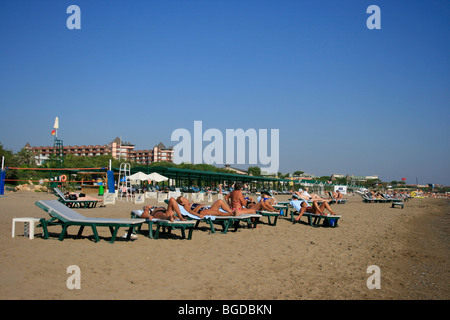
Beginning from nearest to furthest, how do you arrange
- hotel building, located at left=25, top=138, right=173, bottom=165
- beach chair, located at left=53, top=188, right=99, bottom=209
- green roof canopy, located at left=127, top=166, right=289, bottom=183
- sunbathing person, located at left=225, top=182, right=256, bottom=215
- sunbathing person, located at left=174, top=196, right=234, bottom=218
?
sunbathing person, located at left=174, top=196, right=234, bottom=218, sunbathing person, located at left=225, top=182, right=256, bottom=215, beach chair, located at left=53, top=188, right=99, bottom=209, green roof canopy, located at left=127, top=166, right=289, bottom=183, hotel building, located at left=25, top=138, right=173, bottom=165

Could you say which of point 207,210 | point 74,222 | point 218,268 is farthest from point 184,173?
point 218,268

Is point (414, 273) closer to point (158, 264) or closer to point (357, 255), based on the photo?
point (357, 255)

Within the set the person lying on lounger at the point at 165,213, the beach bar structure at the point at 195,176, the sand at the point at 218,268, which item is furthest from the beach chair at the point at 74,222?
the beach bar structure at the point at 195,176

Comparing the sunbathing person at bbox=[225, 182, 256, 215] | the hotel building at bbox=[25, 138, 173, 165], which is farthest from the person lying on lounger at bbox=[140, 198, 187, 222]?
the hotel building at bbox=[25, 138, 173, 165]

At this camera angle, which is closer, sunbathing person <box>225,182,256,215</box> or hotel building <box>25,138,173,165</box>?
sunbathing person <box>225,182,256,215</box>

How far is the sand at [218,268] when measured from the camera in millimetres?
3992

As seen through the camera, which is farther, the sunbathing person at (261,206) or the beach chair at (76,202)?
the beach chair at (76,202)

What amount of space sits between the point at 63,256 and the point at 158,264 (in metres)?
1.46

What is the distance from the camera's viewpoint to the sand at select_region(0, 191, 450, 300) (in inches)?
157

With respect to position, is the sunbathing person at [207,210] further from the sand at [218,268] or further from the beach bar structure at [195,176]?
the beach bar structure at [195,176]

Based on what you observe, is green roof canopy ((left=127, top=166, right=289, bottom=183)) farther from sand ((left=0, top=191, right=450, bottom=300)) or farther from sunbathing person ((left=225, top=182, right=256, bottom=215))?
sand ((left=0, top=191, right=450, bottom=300))
